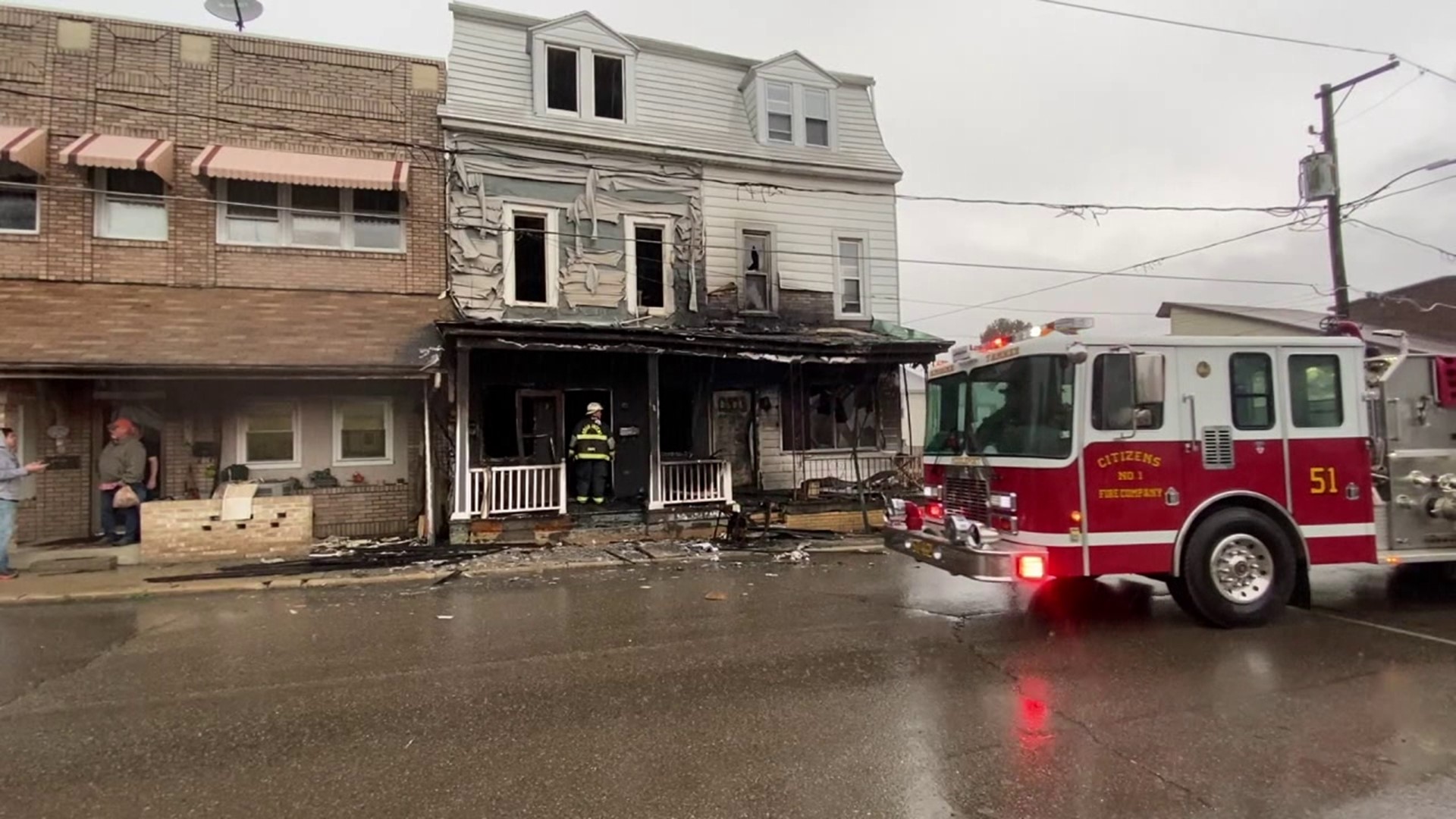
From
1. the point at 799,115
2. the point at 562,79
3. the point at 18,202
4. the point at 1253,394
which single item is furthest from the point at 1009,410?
the point at 18,202

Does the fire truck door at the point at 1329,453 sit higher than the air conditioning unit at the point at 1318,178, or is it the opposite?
the air conditioning unit at the point at 1318,178

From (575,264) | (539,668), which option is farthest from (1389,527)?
(575,264)

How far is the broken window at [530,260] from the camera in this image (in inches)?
536

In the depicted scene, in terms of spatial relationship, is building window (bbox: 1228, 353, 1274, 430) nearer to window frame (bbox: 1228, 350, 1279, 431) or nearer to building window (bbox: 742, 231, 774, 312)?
Answer: window frame (bbox: 1228, 350, 1279, 431)

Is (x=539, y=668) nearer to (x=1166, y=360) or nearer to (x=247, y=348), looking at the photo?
(x=1166, y=360)

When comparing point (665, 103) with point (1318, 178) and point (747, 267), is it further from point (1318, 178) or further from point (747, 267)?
point (1318, 178)

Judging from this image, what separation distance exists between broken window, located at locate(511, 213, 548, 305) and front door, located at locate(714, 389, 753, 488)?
3.83 meters

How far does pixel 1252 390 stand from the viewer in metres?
6.36

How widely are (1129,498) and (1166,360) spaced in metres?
1.18

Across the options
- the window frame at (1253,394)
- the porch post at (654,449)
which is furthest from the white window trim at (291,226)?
the window frame at (1253,394)

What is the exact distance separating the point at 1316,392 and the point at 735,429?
972 centimetres

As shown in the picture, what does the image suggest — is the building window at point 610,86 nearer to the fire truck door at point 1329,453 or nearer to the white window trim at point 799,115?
the white window trim at point 799,115

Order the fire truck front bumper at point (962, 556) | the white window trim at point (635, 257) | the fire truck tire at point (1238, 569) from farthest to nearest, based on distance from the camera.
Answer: the white window trim at point (635, 257), the fire truck tire at point (1238, 569), the fire truck front bumper at point (962, 556)

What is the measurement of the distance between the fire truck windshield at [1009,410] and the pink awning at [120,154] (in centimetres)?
1163
